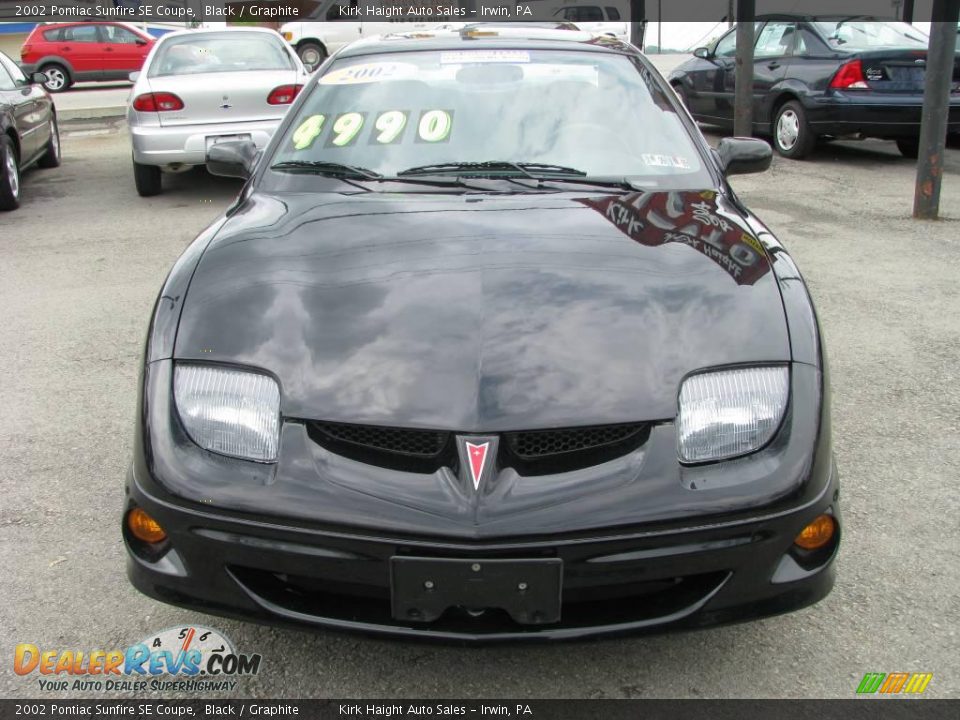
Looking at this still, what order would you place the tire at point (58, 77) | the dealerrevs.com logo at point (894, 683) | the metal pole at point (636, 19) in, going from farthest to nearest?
the tire at point (58, 77)
the metal pole at point (636, 19)
the dealerrevs.com logo at point (894, 683)

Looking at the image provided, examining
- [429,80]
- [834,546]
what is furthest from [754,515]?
[429,80]

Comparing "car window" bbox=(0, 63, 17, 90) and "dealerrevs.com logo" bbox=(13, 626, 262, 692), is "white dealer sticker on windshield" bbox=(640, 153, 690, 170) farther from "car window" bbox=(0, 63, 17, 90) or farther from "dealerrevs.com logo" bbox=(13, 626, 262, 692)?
"car window" bbox=(0, 63, 17, 90)

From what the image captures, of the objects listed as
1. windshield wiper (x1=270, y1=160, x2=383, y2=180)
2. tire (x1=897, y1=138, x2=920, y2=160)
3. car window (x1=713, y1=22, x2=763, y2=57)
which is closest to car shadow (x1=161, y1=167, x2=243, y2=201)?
windshield wiper (x1=270, y1=160, x2=383, y2=180)

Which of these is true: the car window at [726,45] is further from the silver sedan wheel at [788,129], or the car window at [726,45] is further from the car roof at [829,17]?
the silver sedan wheel at [788,129]

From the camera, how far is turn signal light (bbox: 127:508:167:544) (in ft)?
6.62

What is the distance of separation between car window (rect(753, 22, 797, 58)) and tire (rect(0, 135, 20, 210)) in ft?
25.1

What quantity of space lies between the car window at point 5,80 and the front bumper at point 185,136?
1571 millimetres

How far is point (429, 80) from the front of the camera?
336cm

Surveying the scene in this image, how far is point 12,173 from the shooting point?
25.9 ft

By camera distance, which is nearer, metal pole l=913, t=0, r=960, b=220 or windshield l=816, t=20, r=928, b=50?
metal pole l=913, t=0, r=960, b=220

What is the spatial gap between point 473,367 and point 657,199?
1111 millimetres

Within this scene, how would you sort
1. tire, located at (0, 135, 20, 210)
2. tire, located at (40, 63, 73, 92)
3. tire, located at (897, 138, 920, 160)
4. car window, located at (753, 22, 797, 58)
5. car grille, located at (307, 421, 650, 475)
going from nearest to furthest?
1. car grille, located at (307, 421, 650, 475)
2. tire, located at (0, 135, 20, 210)
3. car window, located at (753, 22, 797, 58)
4. tire, located at (897, 138, 920, 160)
5. tire, located at (40, 63, 73, 92)

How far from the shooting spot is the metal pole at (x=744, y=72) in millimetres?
9555

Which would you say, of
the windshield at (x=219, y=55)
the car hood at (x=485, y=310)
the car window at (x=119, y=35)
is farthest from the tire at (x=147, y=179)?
the car window at (x=119, y=35)
